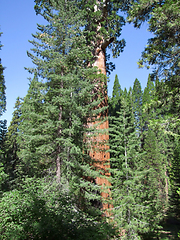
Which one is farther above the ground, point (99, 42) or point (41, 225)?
point (99, 42)

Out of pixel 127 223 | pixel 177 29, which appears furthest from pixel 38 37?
pixel 127 223

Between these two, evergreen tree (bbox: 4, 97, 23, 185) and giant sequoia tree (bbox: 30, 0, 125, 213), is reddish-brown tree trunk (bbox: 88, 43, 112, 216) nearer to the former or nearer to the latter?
giant sequoia tree (bbox: 30, 0, 125, 213)

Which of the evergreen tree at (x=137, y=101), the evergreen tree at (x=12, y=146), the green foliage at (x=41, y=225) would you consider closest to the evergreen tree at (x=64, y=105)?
the green foliage at (x=41, y=225)

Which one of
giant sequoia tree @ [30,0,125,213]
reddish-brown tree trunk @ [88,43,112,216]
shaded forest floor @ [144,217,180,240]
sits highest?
giant sequoia tree @ [30,0,125,213]

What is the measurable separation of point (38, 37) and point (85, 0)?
3.25 meters

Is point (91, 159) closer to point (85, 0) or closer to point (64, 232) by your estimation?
point (64, 232)

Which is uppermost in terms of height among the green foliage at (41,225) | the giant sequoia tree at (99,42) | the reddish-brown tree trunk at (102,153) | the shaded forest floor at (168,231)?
the giant sequoia tree at (99,42)

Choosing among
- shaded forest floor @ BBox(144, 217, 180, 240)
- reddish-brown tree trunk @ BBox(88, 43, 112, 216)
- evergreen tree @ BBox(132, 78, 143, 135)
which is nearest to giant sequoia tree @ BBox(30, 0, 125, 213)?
reddish-brown tree trunk @ BBox(88, 43, 112, 216)

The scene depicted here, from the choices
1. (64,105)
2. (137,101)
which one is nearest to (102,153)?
(64,105)

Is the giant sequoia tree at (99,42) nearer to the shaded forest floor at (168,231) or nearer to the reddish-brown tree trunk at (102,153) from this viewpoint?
the reddish-brown tree trunk at (102,153)

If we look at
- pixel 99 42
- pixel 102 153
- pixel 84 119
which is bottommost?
pixel 102 153

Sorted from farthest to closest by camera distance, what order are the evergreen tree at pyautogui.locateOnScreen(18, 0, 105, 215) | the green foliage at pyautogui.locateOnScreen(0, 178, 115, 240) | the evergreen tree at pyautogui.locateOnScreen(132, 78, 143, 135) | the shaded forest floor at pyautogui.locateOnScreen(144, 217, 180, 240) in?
1. the evergreen tree at pyautogui.locateOnScreen(132, 78, 143, 135)
2. the shaded forest floor at pyautogui.locateOnScreen(144, 217, 180, 240)
3. the evergreen tree at pyautogui.locateOnScreen(18, 0, 105, 215)
4. the green foliage at pyautogui.locateOnScreen(0, 178, 115, 240)

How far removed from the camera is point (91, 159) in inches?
291

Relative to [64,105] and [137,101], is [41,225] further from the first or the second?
[137,101]
